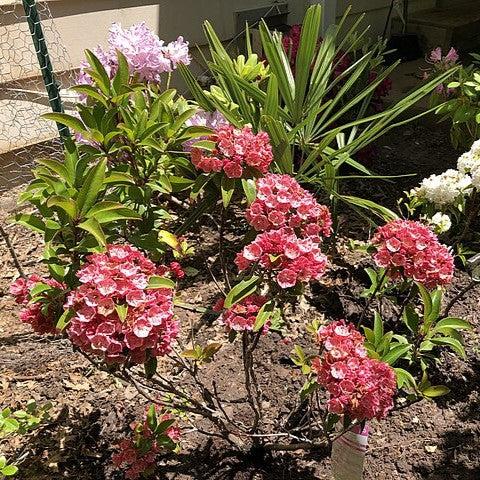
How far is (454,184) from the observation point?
2.18 metres

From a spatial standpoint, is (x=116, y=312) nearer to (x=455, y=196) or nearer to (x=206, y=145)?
(x=206, y=145)

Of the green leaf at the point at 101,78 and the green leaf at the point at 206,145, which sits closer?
the green leaf at the point at 206,145

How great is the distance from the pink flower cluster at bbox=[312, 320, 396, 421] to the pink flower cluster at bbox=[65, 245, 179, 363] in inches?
13.4

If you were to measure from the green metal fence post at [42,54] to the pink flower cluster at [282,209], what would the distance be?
70.4 inches

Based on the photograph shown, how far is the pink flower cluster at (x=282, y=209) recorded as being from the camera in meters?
1.27

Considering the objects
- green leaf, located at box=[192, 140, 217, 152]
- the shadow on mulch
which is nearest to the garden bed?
the shadow on mulch

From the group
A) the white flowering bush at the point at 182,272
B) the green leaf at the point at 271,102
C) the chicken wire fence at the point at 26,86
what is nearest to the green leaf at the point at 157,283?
the white flowering bush at the point at 182,272

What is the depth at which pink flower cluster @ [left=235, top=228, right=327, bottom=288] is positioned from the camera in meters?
1.19

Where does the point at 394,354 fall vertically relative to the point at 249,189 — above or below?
below

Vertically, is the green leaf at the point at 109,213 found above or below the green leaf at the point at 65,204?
below

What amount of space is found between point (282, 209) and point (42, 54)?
2.01 meters

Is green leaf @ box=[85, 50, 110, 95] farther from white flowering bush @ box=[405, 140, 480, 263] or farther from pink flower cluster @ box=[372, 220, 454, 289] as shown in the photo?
white flowering bush @ box=[405, 140, 480, 263]

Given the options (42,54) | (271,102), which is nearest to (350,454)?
(271,102)

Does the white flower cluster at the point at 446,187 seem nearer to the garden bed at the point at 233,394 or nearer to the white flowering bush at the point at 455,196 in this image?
the white flowering bush at the point at 455,196
